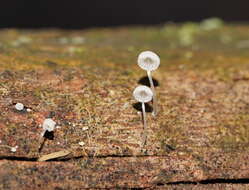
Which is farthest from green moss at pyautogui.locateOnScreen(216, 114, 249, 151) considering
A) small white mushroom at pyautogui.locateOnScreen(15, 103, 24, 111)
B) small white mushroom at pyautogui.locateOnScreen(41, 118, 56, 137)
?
small white mushroom at pyautogui.locateOnScreen(15, 103, 24, 111)

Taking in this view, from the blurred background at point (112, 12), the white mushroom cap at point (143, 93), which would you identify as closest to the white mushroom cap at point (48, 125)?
the white mushroom cap at point (143, 93)

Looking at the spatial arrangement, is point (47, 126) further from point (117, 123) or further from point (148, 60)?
point (148, 60)

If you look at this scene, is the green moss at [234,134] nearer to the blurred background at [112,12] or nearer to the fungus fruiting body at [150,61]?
the fungus fruiting body at [150,61]

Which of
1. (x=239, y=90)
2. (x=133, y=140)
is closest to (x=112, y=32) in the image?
(x=239, y=90)

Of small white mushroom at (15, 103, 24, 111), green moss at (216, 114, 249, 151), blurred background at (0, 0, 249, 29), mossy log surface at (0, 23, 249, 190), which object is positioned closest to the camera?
mossy log surface at (0, 23, 249, 190)

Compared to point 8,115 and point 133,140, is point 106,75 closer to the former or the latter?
point 133,140

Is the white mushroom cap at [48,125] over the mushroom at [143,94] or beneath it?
beneath

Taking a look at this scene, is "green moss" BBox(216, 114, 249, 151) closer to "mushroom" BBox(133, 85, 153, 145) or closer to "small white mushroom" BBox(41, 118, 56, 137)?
"mushroom" BBox(133, 85, 153, 145)

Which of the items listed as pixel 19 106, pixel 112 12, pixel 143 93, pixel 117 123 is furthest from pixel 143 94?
pixel 112 12
